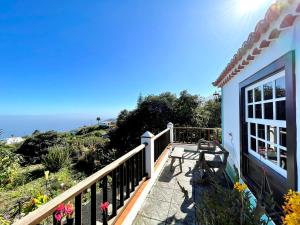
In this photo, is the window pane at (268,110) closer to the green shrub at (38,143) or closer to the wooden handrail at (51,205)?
the wooden handrail at (51,205)

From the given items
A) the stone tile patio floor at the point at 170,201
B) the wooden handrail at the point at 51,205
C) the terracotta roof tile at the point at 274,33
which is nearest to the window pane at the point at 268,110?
the terracotta roof tile at the point at 274,33

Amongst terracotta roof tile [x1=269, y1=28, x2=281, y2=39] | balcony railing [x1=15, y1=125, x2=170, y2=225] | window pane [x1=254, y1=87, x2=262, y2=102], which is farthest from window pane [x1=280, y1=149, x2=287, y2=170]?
balcony railing [x1=15, y1=125, x2=170, y2=225]

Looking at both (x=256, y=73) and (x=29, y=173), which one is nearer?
(x=256, y=73)

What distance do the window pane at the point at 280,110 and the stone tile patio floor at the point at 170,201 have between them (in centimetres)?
157

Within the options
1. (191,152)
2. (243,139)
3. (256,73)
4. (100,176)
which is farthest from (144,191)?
(191,152)

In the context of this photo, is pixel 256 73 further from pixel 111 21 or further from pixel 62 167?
pixel 62 167

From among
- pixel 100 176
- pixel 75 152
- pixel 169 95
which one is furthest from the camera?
pixel 169 95

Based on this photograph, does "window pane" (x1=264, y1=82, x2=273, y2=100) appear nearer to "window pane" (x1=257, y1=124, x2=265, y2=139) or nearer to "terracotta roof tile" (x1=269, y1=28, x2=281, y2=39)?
"window pane" (x1=257, y1=124, x2=265, y2=139)

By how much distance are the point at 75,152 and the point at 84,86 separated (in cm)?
1617

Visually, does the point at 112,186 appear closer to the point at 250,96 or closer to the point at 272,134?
the point at 272,134

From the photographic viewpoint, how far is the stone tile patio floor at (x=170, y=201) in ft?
9.38

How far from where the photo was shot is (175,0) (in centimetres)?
471

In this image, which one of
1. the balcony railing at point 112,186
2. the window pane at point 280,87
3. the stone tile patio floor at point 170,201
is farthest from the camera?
the stone tile patio floor at point 170,201

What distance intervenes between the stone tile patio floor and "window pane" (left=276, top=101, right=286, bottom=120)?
5.16 feet
